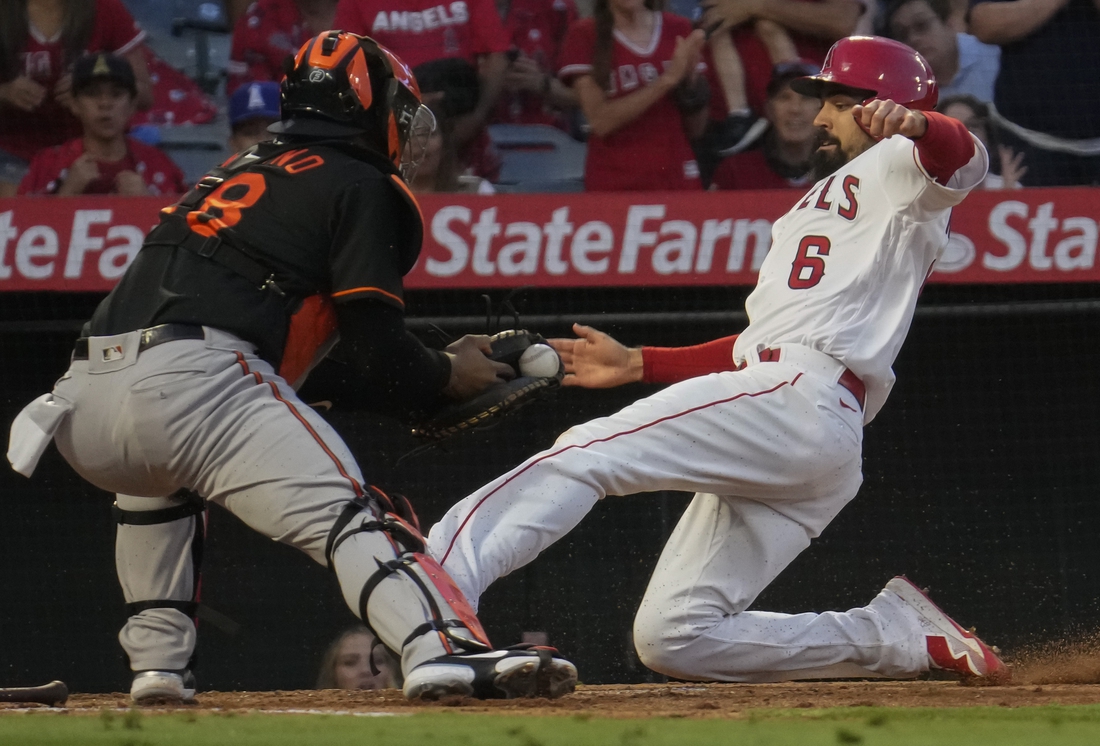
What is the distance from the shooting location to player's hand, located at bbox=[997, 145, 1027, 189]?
5395 millimetres

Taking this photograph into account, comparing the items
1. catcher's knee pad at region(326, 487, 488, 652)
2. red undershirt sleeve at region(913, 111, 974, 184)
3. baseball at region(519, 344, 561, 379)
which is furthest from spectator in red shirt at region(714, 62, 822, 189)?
catcher's knee pad at region(326, 487, 488, 652)

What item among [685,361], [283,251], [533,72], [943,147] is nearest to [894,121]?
[943,147]

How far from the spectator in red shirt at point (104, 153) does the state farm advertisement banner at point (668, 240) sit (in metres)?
1.19

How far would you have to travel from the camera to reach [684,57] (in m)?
5.51

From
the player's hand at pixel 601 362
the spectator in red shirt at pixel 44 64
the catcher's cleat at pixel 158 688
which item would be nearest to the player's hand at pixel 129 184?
the spectator in red shirt at pixel 44 64

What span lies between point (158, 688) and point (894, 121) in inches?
77.7

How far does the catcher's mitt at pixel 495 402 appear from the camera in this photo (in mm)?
2820

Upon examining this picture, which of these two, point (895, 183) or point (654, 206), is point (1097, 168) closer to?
point (654, 206)

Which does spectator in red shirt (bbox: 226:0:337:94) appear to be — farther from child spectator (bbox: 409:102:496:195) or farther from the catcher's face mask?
the catcher's face mask

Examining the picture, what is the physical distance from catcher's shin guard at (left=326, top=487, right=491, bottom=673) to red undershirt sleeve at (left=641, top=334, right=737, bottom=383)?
44.6 inches

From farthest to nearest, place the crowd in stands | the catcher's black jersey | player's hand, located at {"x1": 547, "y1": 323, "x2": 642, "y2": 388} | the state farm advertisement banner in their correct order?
1. the crowd in stands
2. the state farm advertisement banner
3. player's hand, located at {"x1": 547, "y1": 323, "x2": 642, "y2": 388}
4. the catcher's black jersey

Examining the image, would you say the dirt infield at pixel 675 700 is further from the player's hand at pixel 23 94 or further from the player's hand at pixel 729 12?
the player's hand at pixel 729 12

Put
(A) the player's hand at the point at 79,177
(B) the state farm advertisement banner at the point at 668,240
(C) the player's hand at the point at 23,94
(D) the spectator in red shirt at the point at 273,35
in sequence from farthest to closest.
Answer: (D) the spectator in red shirt at the point at 273,35, (C) the player's hand at the point at 23,94, (A) the player's hand at the point at 79,177, (B) the state farm advertisement banner at the point at 668,240

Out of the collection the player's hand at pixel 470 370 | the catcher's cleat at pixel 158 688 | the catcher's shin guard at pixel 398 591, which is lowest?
the catcher's cleat at pixel 158 688
